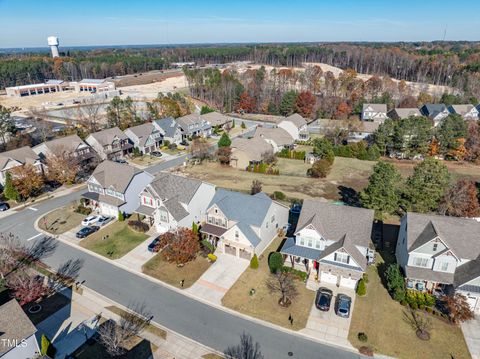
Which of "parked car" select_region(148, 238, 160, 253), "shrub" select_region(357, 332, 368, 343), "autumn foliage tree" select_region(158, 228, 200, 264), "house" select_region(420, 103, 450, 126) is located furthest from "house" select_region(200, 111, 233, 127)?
"shrub" select_region(357, 332, 368, 343)

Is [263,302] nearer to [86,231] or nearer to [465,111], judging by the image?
[86,231]

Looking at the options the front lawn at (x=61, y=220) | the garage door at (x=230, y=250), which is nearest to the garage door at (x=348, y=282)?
the garage door at (x=230, y=250)

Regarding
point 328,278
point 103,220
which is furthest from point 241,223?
point 103,220

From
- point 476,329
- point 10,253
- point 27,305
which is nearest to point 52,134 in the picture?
point 10,253

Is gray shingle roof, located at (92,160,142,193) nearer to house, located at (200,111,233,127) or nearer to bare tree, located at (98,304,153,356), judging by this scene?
bare tree, located at (98,304,153,356)

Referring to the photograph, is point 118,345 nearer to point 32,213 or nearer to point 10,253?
point 10,253

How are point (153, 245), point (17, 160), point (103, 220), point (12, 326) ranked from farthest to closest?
point (17, 160) → point (103, 220) → point (153, 245) → point (12, 326)
